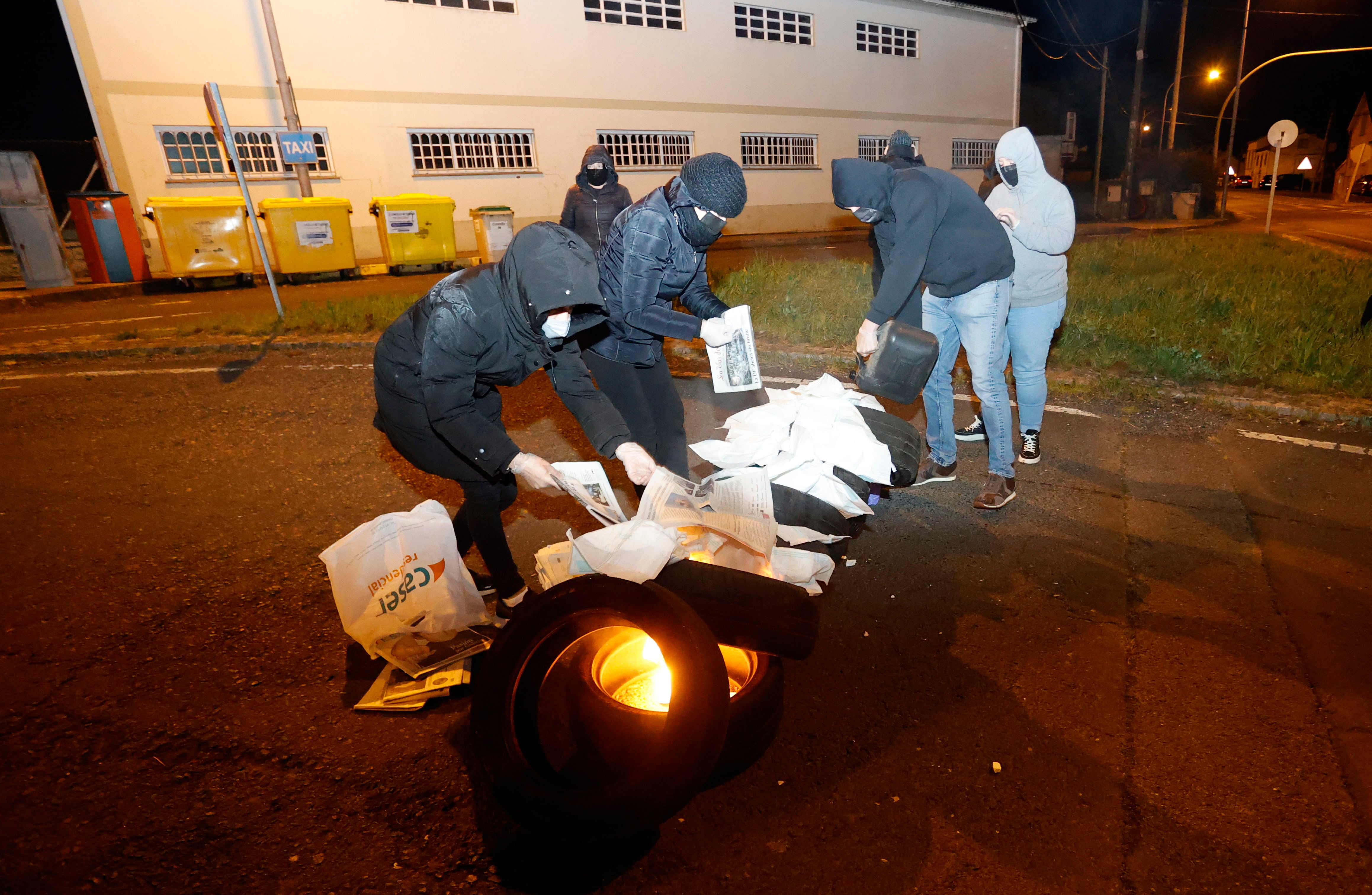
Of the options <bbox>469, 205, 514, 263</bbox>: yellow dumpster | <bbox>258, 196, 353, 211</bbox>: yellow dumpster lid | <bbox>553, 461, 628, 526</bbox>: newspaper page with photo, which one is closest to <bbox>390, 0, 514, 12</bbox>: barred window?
<bbox>469, 205, 514, 263</bbox>: yellow dumpster

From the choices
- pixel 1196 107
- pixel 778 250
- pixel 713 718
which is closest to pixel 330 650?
pixel 713 718

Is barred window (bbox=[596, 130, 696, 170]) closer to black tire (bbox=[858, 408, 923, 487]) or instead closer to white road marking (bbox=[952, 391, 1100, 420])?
white road marking (bbox=[952, 391, 1100, 420])

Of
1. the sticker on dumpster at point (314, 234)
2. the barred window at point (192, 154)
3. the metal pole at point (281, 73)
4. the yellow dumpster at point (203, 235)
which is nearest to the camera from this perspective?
the yellow dumpster at point (203, 235)

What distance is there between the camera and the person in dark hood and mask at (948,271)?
11.6ft

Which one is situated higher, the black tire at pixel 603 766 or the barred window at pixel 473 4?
the barred window at pixel 473 4

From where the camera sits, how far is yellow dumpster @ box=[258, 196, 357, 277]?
14.2m

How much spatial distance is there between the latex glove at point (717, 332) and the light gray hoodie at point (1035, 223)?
63.9 inches

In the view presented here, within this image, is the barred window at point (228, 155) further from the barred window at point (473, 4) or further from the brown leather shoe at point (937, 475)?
the brown leather shoe at point (937, 475)

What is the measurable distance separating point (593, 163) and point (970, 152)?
28514 mm

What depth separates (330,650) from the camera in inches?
118

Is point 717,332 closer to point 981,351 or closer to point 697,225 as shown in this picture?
point 697,225

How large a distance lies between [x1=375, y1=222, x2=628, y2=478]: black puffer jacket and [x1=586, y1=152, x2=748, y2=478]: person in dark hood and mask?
514mm

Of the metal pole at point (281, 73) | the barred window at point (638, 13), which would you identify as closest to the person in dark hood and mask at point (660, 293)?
the metal pole at point (281, 73)

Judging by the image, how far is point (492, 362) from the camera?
265 centimetres
